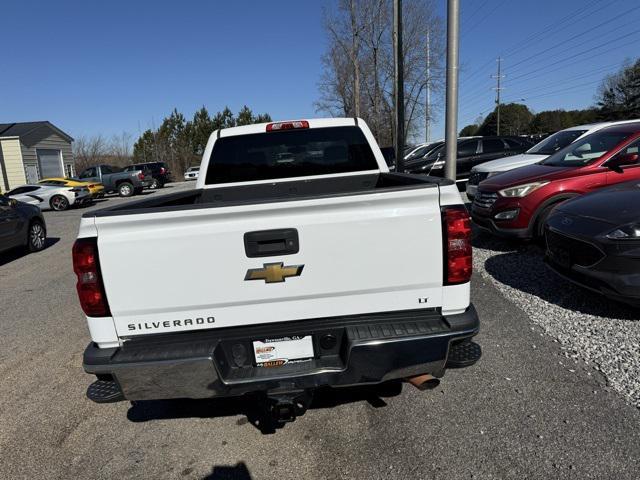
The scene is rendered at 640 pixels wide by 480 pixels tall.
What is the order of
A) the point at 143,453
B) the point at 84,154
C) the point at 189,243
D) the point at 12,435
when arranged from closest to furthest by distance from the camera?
the point at 189,243 → the point at 143,453 → the point at 12,435 → the point at 84,154

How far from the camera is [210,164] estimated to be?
14.1ft

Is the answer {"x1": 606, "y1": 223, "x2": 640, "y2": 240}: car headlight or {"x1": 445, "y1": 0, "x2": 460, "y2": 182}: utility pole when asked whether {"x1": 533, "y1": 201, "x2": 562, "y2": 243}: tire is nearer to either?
{"x1": 445, "y1": 0, "x2": 460, "y2": 182}: utility pole

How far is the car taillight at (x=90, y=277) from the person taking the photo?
2328 millimetres

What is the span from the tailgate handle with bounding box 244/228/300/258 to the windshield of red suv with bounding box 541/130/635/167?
5.88m

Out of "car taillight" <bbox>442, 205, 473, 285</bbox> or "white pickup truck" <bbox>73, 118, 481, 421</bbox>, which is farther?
"car taillight" <bbox>442, 205, 473, 285</bbox>

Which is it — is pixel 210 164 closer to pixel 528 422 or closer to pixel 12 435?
pixel 12 435

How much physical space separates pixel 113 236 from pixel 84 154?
4451 cm

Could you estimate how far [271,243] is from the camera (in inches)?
93.0

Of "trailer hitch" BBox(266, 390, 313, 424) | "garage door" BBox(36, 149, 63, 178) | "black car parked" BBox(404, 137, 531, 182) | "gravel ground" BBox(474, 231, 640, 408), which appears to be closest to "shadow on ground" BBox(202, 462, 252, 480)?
"trailer hitch" BBox(266, 390, 313, 424)

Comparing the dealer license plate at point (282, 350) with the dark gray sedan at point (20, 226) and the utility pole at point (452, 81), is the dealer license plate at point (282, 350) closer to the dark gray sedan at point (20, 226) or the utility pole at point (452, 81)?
the utility pole at point (452, 81)

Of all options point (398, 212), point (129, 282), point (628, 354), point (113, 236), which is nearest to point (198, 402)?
point (129, 282)

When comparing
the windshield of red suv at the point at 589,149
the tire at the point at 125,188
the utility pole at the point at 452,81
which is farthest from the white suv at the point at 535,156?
the tire at the point at 125,188

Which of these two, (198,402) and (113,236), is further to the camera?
(198,402)

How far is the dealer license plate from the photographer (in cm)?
245
